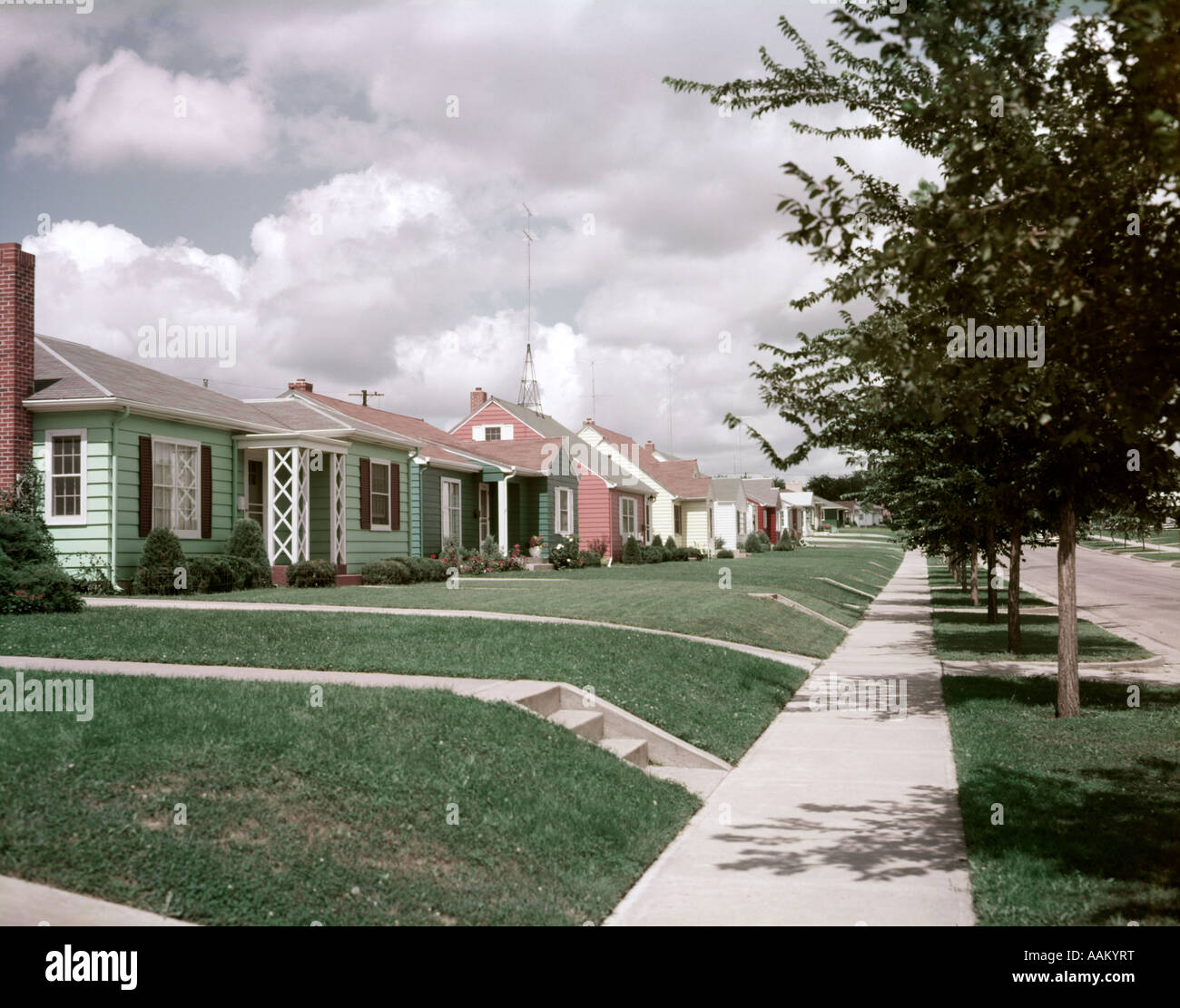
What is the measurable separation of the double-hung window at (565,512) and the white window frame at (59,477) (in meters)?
19.1

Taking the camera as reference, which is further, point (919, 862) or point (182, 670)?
point (182, 670)

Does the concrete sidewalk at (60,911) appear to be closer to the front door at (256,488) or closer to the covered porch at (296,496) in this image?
the covered porch at (296,496)

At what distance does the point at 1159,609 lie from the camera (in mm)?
24141

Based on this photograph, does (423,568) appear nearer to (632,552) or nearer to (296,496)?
(296,496)

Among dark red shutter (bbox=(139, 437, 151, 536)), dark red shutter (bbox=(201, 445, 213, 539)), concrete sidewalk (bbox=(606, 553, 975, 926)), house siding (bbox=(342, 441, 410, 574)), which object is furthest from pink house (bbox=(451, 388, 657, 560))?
concrete sidewalk (bbox=(606, 553, 975, 926))

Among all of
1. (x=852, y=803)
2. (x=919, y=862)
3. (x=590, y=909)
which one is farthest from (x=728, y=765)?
(x=590, y=909)

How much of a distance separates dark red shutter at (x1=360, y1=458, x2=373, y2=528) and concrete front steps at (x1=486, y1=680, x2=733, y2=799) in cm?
1570

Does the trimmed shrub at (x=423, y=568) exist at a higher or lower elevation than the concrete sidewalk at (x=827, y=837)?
A: higher

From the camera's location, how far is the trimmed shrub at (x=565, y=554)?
33.1m

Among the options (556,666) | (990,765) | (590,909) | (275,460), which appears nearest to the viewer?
(590,909)

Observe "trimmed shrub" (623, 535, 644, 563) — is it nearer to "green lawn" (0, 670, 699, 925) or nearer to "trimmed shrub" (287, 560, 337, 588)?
"trimmed shrub" (287, 560, 337, 588)

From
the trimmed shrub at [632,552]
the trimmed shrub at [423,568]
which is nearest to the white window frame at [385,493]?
the trimmed shrub at [423,568]
